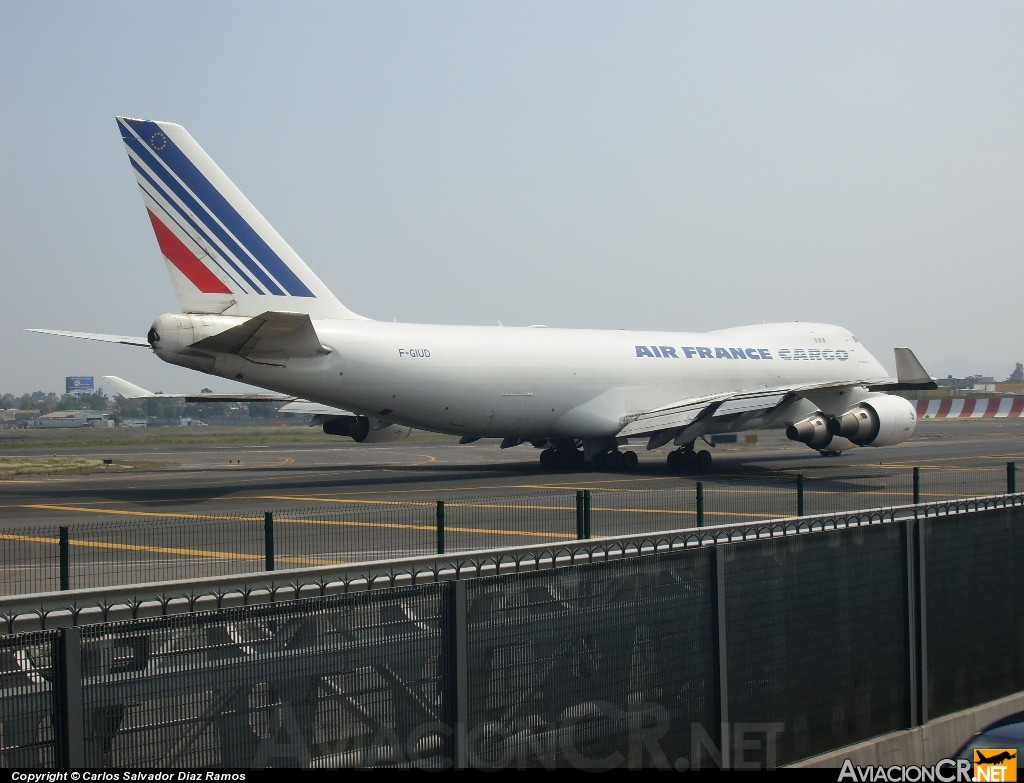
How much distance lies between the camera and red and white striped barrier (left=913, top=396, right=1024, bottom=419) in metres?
78.2

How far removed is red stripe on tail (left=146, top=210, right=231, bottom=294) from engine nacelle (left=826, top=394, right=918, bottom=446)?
18108 mm

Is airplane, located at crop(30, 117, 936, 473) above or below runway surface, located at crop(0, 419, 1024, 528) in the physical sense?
above

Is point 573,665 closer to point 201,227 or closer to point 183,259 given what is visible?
point 183,259

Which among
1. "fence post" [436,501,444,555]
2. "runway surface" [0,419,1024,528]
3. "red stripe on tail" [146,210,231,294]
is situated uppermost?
"red stripe on tail" [146,210,231,294]

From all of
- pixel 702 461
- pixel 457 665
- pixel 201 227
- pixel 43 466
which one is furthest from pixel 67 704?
pixel 43 466

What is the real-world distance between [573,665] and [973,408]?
7889 cm

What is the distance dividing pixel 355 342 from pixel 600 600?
69.2 ft

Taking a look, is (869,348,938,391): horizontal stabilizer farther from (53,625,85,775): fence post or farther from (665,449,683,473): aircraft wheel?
(53,625,85,775): fence post

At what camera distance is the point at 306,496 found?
27.0 m

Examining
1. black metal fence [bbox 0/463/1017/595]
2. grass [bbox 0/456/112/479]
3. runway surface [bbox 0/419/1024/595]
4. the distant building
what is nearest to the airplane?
runway surface [bbox 0/419/1024/595]

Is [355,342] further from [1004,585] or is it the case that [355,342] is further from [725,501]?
[1004,585]

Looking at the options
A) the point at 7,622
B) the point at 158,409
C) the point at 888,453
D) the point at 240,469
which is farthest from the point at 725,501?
the point at 158,409

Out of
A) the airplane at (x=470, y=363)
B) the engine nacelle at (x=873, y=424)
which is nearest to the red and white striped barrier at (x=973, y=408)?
the airplane at (x=470, y=363)

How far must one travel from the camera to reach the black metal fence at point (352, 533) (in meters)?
13.1
